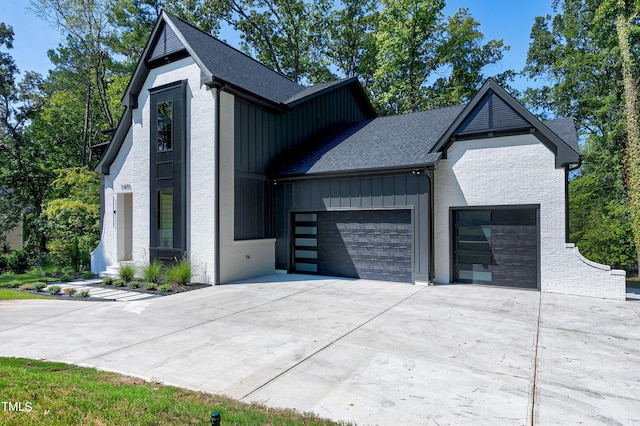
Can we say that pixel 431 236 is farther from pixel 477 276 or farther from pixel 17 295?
pixel 17 295

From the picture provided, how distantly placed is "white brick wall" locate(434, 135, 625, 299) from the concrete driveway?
26.3 inches

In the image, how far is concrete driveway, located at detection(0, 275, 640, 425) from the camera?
3.40 m

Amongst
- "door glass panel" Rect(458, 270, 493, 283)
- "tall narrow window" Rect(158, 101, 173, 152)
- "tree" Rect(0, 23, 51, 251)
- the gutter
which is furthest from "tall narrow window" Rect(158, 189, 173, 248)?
"tree" Rect(0, 23, 51, 251)

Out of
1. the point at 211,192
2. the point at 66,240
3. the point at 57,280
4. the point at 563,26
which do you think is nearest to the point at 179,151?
the point at 211,192

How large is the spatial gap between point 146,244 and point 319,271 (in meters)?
6.05

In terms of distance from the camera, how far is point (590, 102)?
18.7 metres

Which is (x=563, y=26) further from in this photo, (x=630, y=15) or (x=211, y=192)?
(x=211, y=192)

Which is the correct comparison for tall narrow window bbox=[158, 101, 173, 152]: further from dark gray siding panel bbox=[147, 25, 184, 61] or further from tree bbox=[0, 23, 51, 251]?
tree bbox=[0, 23, 51, 251]

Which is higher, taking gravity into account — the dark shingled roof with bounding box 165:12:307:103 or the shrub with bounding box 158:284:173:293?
the dark shingled roof with bounding box 165:12:307:103

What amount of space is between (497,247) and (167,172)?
10426mm

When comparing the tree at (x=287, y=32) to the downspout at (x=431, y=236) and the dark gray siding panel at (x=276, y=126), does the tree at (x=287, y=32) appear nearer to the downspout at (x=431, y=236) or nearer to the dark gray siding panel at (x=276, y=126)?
the dark gray siding panel at (x=276, y=126)

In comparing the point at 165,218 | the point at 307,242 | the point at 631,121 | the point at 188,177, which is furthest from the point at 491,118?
the point at 165,218

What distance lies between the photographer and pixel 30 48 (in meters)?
18.6

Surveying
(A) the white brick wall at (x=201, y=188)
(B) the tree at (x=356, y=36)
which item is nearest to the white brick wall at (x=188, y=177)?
(A) the white brick wall at (x=201, y=188)
